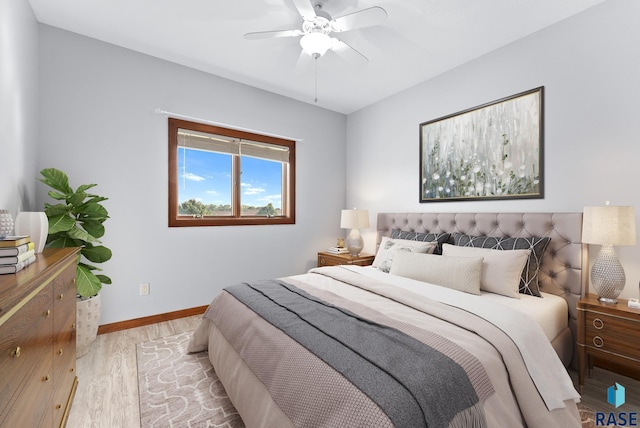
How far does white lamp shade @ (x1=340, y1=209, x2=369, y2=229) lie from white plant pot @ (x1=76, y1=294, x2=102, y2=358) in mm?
2632

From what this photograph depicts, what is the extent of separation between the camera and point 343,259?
11.7 feet

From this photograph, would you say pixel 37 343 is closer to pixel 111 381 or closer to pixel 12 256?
pixel 12 256

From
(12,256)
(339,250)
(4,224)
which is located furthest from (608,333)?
(4,224)

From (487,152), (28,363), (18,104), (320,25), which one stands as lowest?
(28,363)

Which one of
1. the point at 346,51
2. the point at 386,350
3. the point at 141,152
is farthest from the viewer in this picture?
the point at 141,152

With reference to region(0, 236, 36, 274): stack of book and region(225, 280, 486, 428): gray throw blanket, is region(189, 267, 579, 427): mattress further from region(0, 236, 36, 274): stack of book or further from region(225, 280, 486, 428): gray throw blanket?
region(0, 236, 36, 274): stack of book

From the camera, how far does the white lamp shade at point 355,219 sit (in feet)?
12.2

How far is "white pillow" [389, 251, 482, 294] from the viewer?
2123 mm

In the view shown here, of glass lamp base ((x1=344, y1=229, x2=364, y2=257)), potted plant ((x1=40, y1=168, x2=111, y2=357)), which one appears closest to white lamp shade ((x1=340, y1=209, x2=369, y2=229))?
glass lamp base ((x1=344, y1=229, x2=364, y2=257))

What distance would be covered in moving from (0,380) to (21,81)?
221 cm

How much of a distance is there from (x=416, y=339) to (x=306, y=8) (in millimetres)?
2020

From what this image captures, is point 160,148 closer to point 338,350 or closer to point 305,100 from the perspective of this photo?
point 305,100

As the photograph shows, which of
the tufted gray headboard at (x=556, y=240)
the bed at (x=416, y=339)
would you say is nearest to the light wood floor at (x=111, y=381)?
the bed at (x=416, y=339)

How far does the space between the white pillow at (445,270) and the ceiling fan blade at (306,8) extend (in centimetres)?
196
